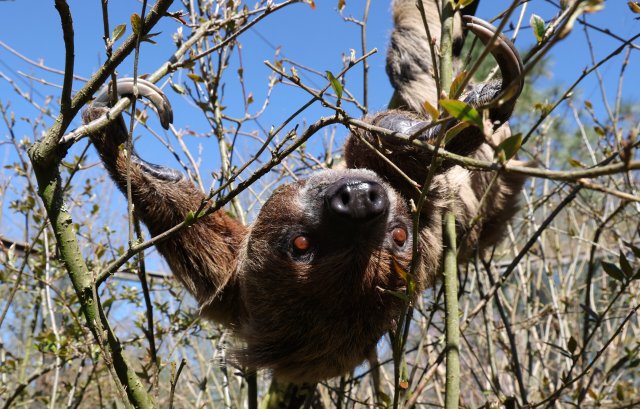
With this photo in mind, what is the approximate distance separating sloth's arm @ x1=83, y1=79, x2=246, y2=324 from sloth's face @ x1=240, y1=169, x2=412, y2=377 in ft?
1.20

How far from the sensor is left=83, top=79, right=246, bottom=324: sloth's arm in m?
4.67

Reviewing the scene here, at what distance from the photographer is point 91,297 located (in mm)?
2984

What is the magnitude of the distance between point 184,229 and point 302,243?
2.95ft

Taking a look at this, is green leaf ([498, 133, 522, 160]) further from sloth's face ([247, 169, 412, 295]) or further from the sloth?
sloth's face ([247, 169, 412, 295])

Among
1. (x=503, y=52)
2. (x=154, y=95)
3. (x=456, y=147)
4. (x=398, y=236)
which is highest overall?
(x=154, y=95)

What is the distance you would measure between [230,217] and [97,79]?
2.77m

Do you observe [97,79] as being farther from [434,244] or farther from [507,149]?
[434,244]

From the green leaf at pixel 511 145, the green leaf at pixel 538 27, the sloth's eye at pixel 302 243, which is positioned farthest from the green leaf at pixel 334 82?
the sloth's eye at pixel 302 243

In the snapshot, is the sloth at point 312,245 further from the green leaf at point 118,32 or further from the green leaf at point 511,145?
the green leaf at point 511,145

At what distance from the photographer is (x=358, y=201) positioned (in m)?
3.87

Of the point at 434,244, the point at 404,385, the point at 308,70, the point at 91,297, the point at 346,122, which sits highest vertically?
the point at 308,70

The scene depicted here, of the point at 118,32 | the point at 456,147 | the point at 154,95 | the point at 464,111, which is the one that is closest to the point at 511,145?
the point at 464,111

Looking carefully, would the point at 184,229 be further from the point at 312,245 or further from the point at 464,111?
the point at 464,111

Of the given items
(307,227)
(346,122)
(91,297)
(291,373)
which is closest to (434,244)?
(307,227)
